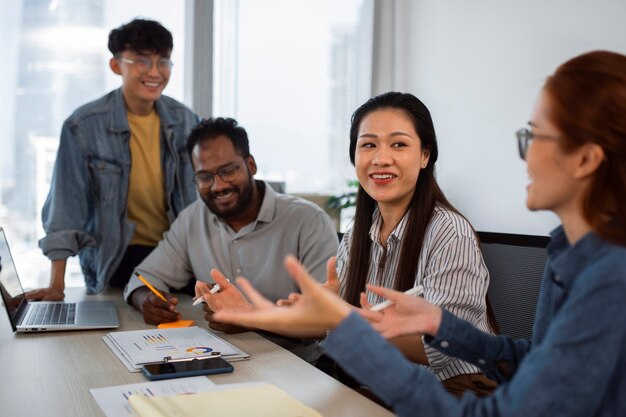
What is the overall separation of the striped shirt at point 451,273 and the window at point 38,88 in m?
2.41

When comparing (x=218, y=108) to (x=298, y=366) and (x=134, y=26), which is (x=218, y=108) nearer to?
(x=134, y=26)

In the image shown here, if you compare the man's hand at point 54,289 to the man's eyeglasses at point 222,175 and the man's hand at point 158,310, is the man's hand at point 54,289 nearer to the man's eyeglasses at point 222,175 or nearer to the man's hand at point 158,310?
the man's hand at point 158,310

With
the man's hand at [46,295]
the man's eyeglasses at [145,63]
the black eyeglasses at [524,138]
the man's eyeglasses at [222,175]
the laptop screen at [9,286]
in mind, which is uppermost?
the man's eyeglasses at [145,63]

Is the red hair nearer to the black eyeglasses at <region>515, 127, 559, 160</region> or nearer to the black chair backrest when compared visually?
the black eyeglasses at <region>515, 127, 559, 160</region>

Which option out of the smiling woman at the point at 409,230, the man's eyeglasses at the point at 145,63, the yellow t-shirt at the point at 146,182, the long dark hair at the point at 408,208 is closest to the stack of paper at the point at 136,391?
the smiling woman at the point at 409,230

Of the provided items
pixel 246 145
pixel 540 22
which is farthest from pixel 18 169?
pixel 540 22

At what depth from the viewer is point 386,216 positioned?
1.78 meters

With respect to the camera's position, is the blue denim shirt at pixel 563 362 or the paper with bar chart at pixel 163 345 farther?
the paper with bar chart at pixel 163 345

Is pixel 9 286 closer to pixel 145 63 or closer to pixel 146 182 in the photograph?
pixel 146 182

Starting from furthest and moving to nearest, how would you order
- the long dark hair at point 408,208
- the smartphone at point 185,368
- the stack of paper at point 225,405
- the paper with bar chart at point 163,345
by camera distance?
1. the long dark hair at point 408,208
2. the paper with bar chart at point 163,345
3. the smartphone at point 185,368
4. the stack of paper at point 225,405

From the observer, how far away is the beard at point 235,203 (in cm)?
217

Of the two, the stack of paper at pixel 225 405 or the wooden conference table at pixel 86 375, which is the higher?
the stack of paper at pixel 225 405

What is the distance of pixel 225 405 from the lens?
1.11 metres

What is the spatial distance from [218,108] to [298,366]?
106 inches
